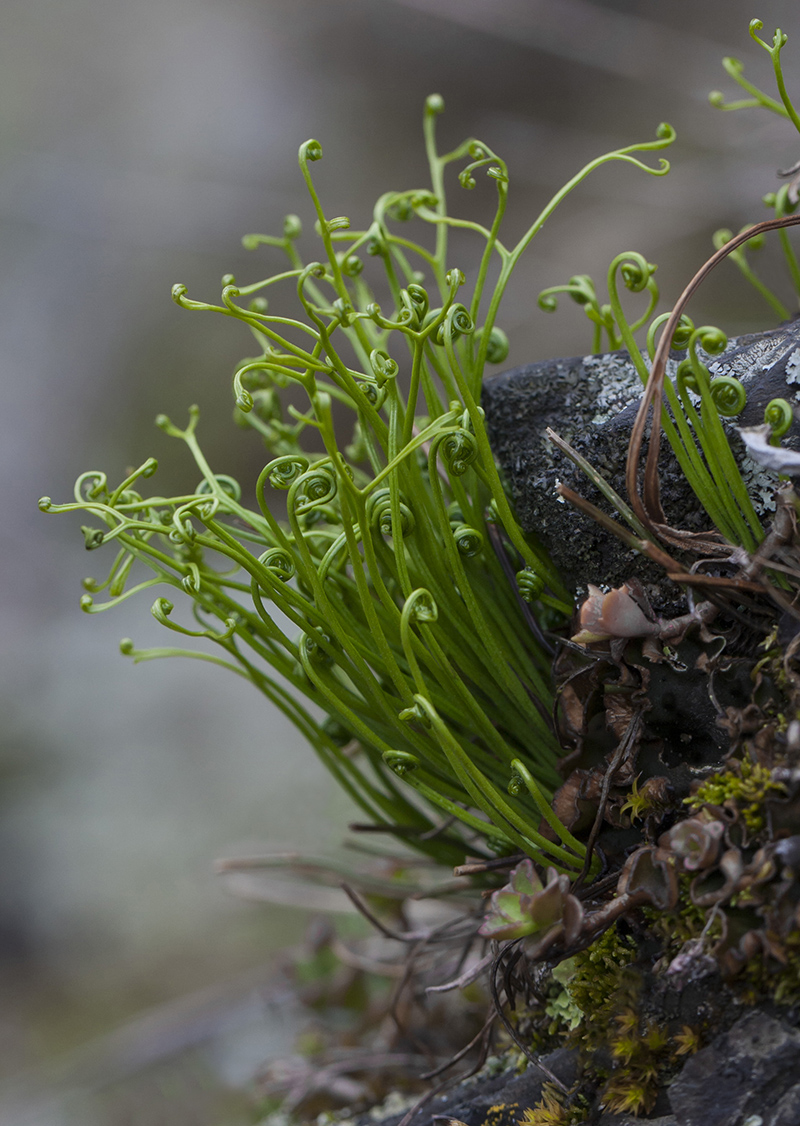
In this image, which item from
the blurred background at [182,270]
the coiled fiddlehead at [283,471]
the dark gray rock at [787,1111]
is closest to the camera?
the dark gray rock at [787,1111]

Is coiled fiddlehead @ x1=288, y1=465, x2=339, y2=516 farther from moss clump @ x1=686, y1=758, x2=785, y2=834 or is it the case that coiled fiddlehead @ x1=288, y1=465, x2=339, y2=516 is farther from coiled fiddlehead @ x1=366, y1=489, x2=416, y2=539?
moss clump @ x1=686, y1=758, x2=785, y2=834

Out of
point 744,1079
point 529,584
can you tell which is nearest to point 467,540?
point 529,584

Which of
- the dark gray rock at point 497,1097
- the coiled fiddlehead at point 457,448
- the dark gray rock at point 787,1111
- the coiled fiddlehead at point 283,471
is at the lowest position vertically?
the dark gray rock at point 497,1097

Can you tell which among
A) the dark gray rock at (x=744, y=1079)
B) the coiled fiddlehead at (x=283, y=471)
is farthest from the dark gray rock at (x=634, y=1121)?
the coiled fiddlehead at (x=283, y=471)

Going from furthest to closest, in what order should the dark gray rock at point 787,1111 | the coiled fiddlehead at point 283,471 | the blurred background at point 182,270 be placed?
the blurred background at point 182,270 → the coiled fiddlehead at point 283,471 → the dark gray rock at point 787,1111

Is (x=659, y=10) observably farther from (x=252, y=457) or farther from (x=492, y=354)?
(x=492, y=354)

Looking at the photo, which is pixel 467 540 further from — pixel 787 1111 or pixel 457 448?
pixel 787 1111

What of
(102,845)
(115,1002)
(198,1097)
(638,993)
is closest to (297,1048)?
(198,1097)

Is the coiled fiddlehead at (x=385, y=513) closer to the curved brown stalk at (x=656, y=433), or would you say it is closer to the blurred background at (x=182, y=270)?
the curved brown stalk at (x=656, y=433)
